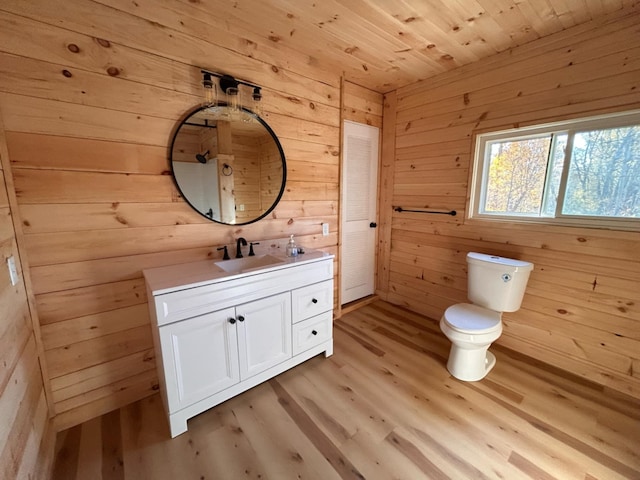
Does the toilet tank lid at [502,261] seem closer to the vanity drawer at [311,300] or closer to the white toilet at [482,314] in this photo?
the white toilet at [482,314]

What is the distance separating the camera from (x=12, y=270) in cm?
117

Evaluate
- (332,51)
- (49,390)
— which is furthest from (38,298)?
(332,51)

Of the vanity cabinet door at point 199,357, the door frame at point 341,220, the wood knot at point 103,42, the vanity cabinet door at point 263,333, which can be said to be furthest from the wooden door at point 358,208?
the wood knot at point 103,42

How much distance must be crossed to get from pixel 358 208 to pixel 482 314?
1526mm

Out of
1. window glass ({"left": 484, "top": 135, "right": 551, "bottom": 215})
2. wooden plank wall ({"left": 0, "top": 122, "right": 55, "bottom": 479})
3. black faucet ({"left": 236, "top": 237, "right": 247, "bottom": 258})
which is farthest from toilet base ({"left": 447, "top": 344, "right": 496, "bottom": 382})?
wooden plank wall ({"left": 0, "top": 122, "right": 55, "bottom": 479})

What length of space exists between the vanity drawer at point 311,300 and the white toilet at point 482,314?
0.87 metres

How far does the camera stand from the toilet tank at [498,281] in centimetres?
187

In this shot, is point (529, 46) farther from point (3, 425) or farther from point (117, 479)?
point (117, 479)

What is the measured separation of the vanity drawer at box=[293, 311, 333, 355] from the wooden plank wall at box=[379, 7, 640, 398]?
1.23 m

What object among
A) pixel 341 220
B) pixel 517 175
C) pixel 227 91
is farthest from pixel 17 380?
pixel 517 175

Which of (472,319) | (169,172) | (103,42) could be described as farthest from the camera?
(472,319)

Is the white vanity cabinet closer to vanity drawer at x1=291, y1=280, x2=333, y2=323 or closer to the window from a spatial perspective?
vanity drawer at x1=291, y1=280, x2=333, y2=323

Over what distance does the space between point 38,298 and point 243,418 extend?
127 cm

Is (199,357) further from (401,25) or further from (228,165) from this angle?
(401,25)
